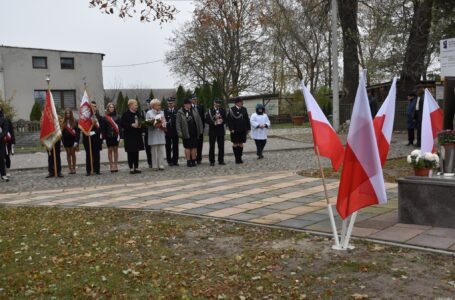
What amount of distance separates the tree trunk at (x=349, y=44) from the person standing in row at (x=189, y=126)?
45.8 ft

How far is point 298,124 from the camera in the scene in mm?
40625

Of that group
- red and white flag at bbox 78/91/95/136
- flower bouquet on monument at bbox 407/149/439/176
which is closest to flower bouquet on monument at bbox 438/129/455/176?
flower bouquet on monument at bbox 407/149/439/176

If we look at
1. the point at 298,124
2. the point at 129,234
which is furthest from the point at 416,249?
the point at 298,124

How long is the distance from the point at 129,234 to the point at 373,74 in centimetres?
2437

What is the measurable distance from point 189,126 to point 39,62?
33306 millimetres

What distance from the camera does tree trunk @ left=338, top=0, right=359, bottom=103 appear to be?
25.5 meters

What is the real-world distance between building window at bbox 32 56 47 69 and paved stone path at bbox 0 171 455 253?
1374 inches

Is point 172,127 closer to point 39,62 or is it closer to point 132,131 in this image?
point 132,131

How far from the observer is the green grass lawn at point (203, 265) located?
13.9ft

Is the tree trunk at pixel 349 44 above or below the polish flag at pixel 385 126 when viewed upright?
above

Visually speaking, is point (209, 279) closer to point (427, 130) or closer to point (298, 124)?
point (427, 130)

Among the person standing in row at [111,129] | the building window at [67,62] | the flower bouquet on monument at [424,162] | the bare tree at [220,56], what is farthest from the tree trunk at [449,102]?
the building window at [67,62]

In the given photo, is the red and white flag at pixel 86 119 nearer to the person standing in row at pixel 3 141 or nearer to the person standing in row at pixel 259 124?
the person standing in row at pixel 3 141

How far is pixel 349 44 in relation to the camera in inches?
1056
